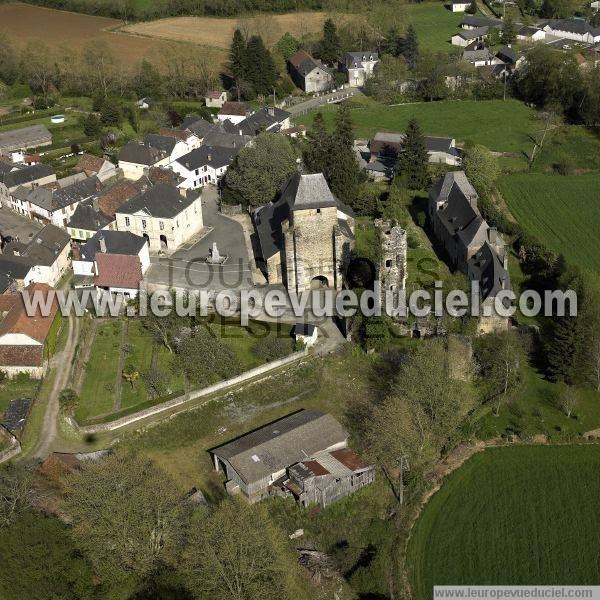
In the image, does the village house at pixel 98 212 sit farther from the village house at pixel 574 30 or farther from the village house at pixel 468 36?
the village house at pixel 574 30

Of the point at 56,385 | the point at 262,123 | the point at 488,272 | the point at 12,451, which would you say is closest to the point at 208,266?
the point at 56,385

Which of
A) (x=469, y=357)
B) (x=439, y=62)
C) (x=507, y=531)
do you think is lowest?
(x=507, y=531)

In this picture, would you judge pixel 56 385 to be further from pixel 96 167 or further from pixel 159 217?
pixel 96 167

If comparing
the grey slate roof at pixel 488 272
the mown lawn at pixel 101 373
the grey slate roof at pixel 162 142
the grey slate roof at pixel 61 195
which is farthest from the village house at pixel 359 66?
the mown lawn at pixel 101 373

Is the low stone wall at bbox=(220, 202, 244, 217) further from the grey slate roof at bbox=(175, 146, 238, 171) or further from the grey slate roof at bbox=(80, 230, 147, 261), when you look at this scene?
the grey slate roof at bbox=(80, 230, 147, 261)

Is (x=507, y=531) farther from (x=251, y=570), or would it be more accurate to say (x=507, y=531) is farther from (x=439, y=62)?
(x=439, y=62)

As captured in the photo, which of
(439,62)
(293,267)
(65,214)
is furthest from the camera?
(439,62)

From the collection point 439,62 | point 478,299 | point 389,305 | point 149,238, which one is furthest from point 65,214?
point 439,62
